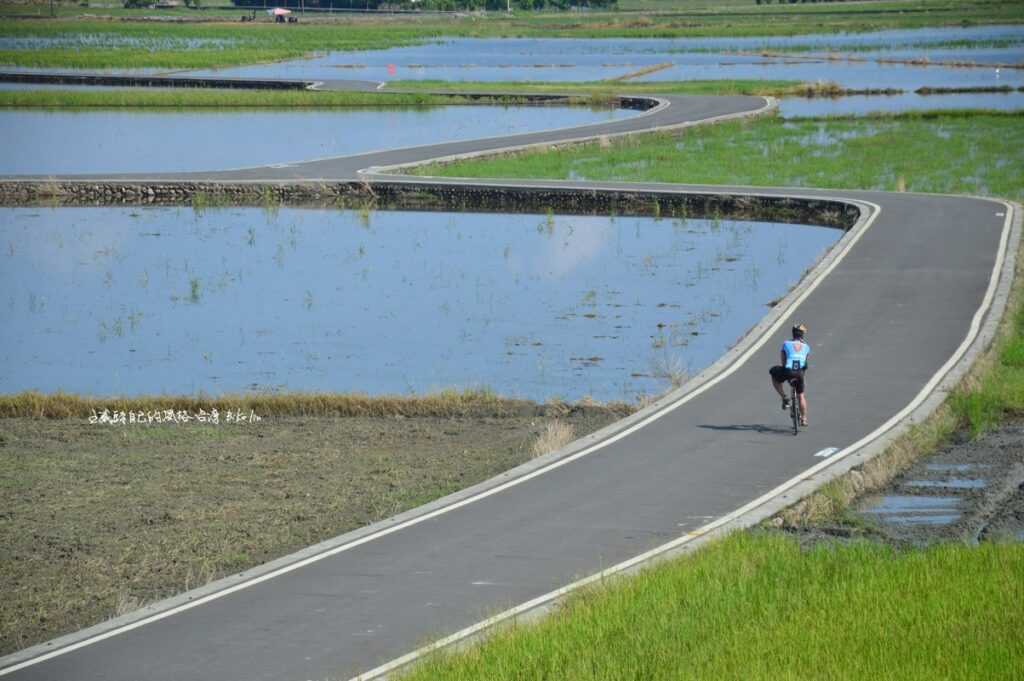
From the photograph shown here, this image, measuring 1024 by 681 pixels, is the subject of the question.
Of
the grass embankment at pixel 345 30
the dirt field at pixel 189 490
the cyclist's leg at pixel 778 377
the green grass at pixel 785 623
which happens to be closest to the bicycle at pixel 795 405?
the cyclist's leg at pixel 778 377

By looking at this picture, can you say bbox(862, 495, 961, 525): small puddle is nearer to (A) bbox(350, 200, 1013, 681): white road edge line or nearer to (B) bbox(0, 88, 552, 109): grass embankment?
(A) bbox(350, 200, 1013, 681): white road edge line

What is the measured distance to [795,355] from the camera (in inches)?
766

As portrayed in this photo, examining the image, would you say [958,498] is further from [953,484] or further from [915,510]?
[915,510]

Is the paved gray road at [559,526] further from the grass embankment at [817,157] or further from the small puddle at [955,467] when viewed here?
the grass embankment at [817,157]

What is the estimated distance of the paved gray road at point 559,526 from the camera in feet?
41.8

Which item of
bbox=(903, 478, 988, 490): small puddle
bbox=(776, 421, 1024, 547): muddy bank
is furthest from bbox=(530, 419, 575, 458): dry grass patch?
bbox=(903, 478, 988, 490): small puddle

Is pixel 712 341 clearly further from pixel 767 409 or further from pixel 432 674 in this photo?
pixel 432 674

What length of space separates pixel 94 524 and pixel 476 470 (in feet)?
16.0

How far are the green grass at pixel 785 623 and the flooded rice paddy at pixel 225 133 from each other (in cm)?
4365

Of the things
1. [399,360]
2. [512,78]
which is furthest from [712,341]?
[512,78]

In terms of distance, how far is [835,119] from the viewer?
6669cm

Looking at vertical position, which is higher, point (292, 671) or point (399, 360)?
point (292, 671)

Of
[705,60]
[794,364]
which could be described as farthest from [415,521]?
[705,60]

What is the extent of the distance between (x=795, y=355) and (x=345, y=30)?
154 m
